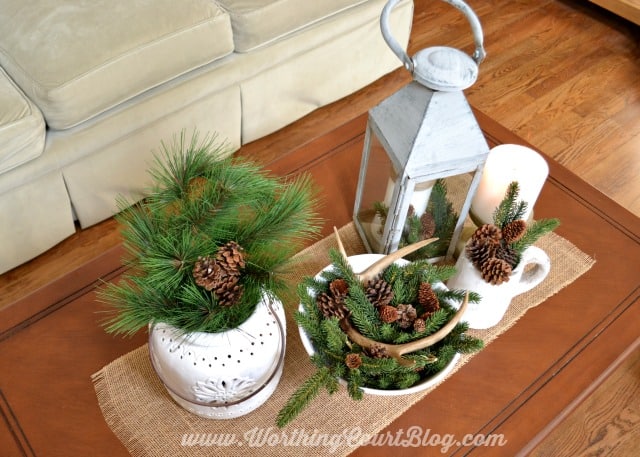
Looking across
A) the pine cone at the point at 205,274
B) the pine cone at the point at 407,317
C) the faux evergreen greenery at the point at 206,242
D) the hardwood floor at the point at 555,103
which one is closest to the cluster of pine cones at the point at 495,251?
the pine cone at the point at 407,317

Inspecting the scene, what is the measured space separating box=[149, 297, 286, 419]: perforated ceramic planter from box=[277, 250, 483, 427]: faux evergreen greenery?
0.05 m

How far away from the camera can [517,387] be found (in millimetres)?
842

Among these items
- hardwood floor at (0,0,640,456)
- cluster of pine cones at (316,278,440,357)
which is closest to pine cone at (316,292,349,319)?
cluster of pine cones at (316,278,440,357)

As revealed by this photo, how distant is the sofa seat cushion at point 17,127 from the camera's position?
1146 mm

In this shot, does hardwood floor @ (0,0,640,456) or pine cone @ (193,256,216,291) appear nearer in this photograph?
pine cone @ (193,256,216,291)

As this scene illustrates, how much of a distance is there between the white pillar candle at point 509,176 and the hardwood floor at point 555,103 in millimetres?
555

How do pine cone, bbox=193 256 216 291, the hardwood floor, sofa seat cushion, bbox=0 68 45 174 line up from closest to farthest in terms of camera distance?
pine cone, bbox=193 256 216 291 < sofa seat cushion, bbox=0 68 45 174 < the hardwood floor

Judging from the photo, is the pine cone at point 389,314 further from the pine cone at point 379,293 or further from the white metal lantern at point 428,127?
the white metal lantern at point 428,127

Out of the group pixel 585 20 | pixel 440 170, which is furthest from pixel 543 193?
A: pixel 585 20

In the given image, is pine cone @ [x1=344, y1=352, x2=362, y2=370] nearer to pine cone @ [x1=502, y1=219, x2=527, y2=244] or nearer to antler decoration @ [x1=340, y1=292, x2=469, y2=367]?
antler decoration @ [x1=340, y1=292, x2=469, y2=367]

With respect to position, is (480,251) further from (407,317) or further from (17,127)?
(17,127)

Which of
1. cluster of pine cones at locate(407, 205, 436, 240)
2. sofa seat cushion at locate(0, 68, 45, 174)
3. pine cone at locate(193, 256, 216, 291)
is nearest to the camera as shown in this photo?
pine cone at locate(193, 256, 216, 291)

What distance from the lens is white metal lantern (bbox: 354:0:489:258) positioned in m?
0.74

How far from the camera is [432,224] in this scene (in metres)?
0.90
